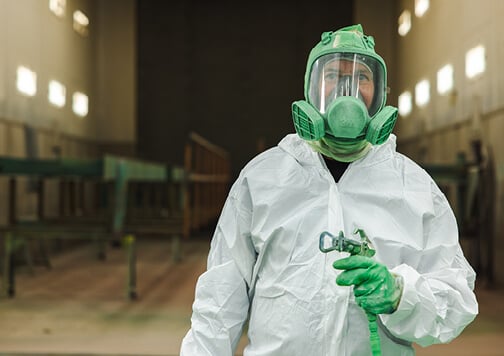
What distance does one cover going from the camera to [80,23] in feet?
22.4

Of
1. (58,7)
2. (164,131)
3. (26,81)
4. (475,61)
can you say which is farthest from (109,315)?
(164,131)

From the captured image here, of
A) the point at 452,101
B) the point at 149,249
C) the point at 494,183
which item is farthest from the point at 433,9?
the point at 149,249

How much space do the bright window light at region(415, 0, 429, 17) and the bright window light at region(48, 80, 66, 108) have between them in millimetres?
3324

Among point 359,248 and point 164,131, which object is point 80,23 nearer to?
point 164,131

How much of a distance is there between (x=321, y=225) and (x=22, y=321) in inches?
121

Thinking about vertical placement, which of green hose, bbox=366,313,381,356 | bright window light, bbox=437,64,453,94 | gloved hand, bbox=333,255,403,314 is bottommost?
green hose, bbox=366,313,381,356

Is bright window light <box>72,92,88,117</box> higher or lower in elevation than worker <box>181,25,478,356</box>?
higher

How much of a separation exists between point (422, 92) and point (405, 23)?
54cm

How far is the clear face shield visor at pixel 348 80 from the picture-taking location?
3.99 ft

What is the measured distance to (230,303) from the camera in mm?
Answer: 1215

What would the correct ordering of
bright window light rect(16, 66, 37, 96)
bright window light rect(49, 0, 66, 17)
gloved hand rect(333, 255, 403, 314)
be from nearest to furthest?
gloved hand rect(333, 255, 403, 314), bright window light rect(49, 0, 66, 17), bright window light rect(16, 66, 37, 96)

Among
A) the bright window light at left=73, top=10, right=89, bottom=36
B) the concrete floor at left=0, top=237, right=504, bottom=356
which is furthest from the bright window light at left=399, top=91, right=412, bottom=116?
the bright window light at left=73, top=10, right=89, bottom=36

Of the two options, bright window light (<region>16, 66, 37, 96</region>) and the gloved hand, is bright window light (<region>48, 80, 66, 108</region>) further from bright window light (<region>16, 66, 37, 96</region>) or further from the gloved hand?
the gloved hand

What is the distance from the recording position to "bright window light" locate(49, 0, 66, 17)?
4.68 metres
